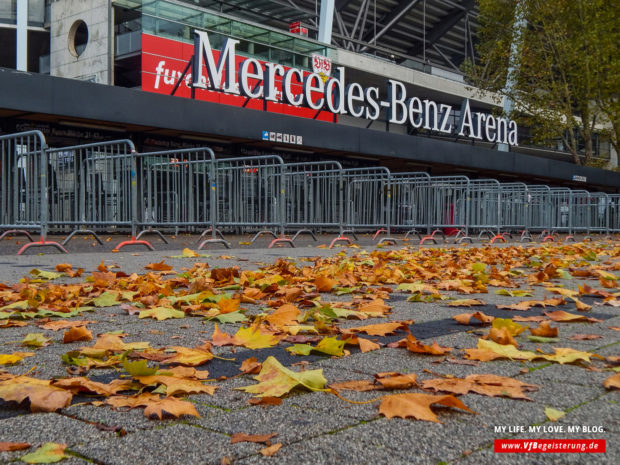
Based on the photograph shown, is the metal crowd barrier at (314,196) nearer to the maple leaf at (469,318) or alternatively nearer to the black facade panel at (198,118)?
the black facade panel at (198,118)

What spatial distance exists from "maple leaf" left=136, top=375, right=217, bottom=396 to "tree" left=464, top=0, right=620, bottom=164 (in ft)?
104

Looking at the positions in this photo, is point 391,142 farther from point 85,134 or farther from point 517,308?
point 517,308

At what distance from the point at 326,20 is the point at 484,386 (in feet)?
107

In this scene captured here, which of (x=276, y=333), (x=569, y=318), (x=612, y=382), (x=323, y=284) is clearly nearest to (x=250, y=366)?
(x=276, y=333)

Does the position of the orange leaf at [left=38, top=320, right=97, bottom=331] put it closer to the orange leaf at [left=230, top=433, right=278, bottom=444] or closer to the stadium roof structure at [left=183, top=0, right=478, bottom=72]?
the orange leaf at [left=230, top=433, right=278, bottom=444]

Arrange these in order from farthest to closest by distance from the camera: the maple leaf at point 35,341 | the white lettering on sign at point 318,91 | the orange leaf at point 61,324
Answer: the white lettering on sign at point 318,91 < the orange leaf at point 61,324 < the maple leaf at point 35,341

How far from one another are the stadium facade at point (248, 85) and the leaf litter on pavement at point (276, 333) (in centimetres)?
1063

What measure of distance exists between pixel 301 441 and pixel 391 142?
71.3ft

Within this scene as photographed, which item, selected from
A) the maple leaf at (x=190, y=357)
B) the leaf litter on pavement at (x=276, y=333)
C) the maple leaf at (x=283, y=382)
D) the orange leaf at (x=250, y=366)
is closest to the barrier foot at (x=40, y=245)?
the leaf litter on pavement at (x=276, y=333)

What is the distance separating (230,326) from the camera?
11.1 feet

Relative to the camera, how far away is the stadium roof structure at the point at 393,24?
3650 centimetres

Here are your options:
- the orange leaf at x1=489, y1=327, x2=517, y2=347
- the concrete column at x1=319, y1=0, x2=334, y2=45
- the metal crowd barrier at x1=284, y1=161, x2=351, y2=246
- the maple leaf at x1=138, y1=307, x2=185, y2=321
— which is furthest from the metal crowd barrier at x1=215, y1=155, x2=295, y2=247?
the concrete column at x1=319, y1=0, x2=334, y2=45

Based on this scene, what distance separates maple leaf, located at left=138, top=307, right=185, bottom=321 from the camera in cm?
358

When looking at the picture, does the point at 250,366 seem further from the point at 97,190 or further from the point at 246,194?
the point at 246,194
